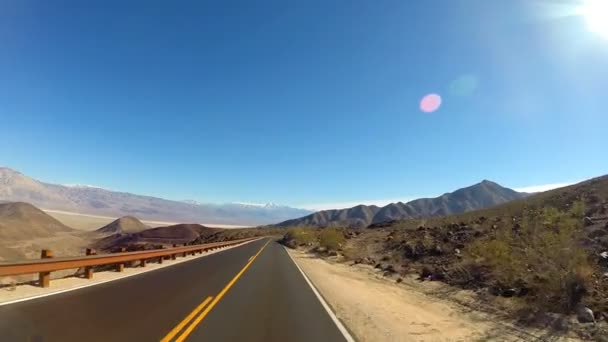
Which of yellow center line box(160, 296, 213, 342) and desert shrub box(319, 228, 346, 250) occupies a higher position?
desert shrub box(319, 228, 346, 250)

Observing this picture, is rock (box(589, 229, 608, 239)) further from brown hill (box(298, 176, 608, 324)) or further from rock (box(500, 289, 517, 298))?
rock (box(500, 289, 517, 298))

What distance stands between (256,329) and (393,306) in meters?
6.56

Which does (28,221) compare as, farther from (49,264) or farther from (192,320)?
(192,320)

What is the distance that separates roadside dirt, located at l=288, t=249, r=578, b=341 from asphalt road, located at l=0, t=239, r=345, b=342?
0.99 m

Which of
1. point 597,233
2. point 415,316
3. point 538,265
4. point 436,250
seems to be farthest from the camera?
point 436,250

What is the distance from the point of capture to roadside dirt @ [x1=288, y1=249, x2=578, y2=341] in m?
9.85

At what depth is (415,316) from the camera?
40.7 ft

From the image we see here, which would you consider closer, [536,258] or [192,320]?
[192,320]

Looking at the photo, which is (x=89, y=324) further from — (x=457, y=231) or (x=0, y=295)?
(x=457, y=231)

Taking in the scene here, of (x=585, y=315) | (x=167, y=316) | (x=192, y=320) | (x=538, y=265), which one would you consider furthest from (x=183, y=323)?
(x=538, y=265)

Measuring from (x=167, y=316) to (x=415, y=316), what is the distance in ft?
22.3

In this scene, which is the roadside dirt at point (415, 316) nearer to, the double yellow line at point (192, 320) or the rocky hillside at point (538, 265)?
the rocky hillside at point (538, 265)

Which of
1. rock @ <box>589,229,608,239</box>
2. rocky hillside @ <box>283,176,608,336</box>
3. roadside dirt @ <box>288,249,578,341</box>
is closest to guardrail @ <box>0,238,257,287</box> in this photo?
roadside dirt @ <box>288,249,578,341</box>

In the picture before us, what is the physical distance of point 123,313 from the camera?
959 cm
